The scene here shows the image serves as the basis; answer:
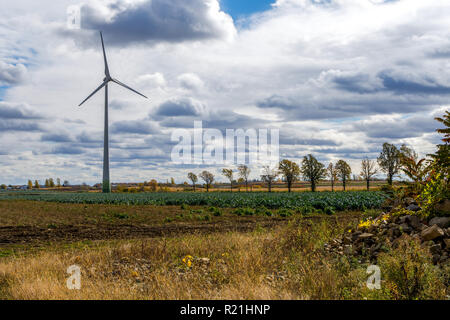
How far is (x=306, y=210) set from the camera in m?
30.4

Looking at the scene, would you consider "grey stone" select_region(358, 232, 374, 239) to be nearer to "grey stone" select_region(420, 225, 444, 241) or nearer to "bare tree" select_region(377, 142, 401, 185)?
"grey stone" select_region(420, 225, 444, 241)

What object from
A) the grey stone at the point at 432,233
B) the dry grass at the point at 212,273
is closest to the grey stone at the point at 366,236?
the dry grass at the point at 212,273

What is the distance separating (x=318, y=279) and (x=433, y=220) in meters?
4.40

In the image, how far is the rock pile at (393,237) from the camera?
8.44 metres

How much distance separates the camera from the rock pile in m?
8.44

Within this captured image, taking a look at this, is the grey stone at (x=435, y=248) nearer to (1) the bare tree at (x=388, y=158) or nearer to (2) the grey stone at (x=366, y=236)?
(2) the grey stone at (x=366, y=236)

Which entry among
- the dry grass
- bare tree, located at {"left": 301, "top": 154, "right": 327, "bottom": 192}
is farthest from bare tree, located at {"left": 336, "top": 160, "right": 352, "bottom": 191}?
the dry grass

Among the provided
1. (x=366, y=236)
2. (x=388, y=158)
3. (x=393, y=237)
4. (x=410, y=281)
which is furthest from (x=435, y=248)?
(x=388, y=158)

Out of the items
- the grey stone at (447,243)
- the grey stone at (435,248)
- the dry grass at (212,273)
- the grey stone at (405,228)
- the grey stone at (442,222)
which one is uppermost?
the grey stone at (442,222)

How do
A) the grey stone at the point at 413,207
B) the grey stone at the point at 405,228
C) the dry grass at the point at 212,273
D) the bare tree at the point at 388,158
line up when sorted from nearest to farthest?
the dry grass at the point at 212,273 → the grey stone at the point at 405,228 → the grey stone at the point at 413,207 → the bare tree at the point at 388,158

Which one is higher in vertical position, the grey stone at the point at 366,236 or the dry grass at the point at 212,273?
the grey stone at the point at 366,236
